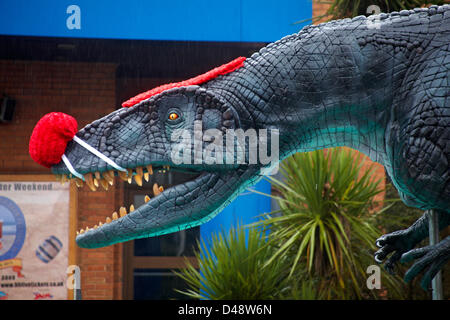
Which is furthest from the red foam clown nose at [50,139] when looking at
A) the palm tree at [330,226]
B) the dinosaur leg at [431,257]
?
the palm tree at [330,226]

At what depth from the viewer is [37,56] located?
258 inches

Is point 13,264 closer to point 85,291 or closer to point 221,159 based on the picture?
point 85,291

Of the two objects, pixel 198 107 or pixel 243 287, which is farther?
pixel 243 287

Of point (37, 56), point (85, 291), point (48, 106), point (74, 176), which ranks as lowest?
point (85, 291)

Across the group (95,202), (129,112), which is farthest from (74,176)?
(95,202)

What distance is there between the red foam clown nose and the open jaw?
0.21 feet

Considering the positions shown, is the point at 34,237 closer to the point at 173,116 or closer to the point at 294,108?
the point at 173,116

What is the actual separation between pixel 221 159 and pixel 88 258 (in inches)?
215

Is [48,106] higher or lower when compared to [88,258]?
higher

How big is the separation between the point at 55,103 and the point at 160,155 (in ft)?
18.0

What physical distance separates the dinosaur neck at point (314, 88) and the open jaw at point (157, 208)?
0.22 metres

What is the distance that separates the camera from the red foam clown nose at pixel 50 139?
5.00ft

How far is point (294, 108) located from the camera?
1606mm
